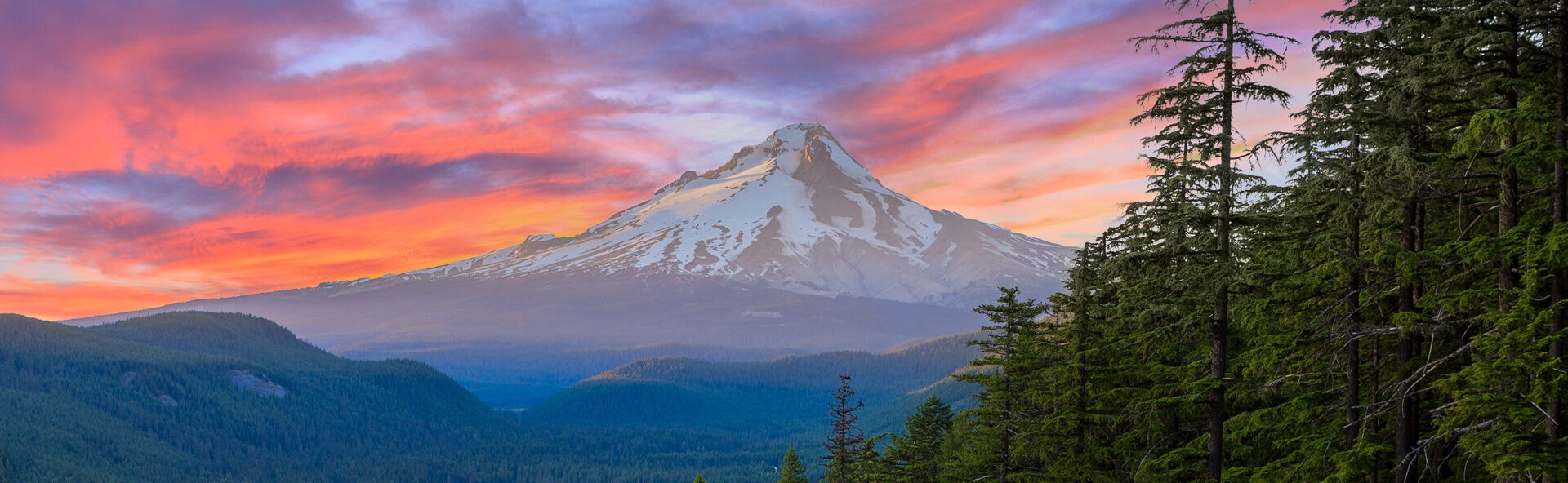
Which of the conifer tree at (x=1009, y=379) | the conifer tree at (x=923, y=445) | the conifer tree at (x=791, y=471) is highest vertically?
the conifer tree at (x=1009, y=379)

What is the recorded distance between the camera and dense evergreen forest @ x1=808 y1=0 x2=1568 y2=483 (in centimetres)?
1390

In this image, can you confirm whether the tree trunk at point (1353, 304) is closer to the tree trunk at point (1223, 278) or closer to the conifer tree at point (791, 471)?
the tree trunk at point (1223, 278)

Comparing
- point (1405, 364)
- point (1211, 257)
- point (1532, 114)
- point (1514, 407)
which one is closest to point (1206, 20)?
point (1211, 257)

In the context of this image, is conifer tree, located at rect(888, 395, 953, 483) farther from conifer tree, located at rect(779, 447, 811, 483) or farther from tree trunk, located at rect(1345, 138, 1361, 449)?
tree trunk, located at rect(1345, 138, 1361, 449)

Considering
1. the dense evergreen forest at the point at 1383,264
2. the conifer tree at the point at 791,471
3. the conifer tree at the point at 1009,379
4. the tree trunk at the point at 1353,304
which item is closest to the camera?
the dense evergreen forest at the point at 1383,264

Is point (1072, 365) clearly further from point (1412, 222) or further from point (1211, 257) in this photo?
point (1412, 222)

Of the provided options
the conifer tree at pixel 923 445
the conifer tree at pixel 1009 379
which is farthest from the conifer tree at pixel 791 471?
the conifer tree at pixel 1009 379

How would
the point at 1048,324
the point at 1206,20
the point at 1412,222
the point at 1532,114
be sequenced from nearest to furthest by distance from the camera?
the point at 1532,114, the point at 1412,222, the point at 1206,20, the point at 1048,324

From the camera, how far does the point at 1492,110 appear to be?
14.0 m

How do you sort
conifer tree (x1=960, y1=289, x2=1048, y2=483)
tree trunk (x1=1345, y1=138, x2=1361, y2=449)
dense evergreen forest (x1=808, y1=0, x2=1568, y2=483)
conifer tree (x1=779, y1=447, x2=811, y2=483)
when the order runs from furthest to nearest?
conifer tree (x1=779, y1=447, x2=811, y2=483) → conifer tree (x1=960, y1=289, x2=1048, y2=483) → tree trunk (x1=1345, y1=138, x2=1361, y2=449) → dense evergreen forest (x1=808, y1=0, x2=1568, y2=483)

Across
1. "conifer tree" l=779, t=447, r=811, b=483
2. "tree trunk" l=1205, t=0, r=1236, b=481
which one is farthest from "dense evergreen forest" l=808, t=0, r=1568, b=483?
"conifer tree" l=779, t=447, r=811, b=483

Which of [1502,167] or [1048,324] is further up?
[1502,167]

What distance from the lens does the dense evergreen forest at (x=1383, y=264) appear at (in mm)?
13898

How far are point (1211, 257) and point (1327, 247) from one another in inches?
76.7
